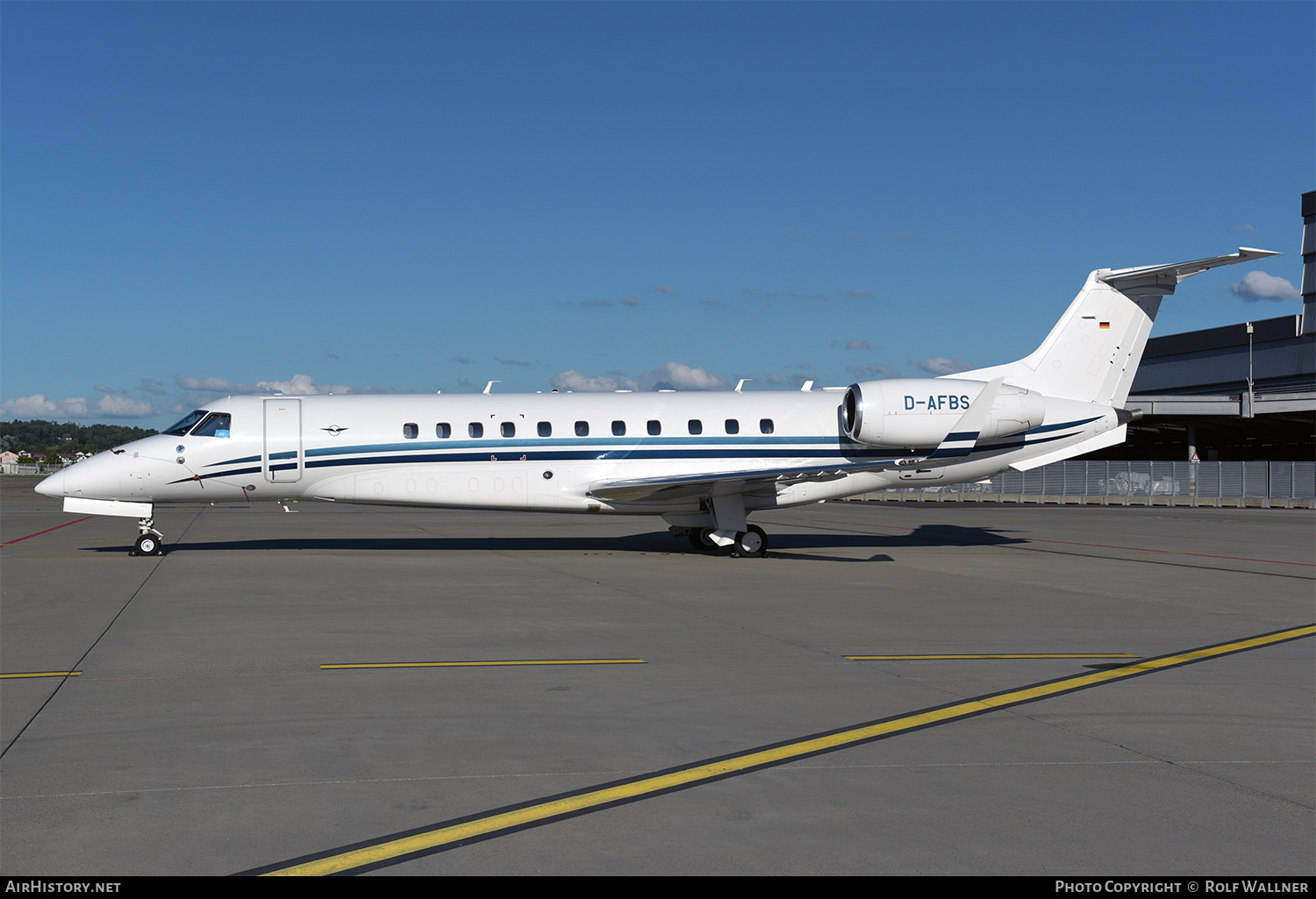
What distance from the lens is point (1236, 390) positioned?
234ft

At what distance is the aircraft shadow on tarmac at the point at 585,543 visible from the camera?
21031mm

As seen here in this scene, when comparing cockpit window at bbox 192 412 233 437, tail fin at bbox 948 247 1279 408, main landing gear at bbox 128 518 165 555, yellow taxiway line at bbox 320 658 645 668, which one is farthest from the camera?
tail fin at bbox 948 247 1279 408

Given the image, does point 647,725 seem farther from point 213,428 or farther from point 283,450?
point 213,428

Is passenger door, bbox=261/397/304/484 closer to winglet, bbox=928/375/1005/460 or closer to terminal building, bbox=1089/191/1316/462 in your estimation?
winglet, bbox=928/375/1005/460

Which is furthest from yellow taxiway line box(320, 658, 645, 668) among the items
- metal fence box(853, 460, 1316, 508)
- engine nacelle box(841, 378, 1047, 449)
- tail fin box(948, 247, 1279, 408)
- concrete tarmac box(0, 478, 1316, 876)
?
metal fence box(853, 460, 1316, 508)

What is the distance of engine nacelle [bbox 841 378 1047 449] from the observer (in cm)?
1966

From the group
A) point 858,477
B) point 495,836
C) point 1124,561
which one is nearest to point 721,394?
point 858,477

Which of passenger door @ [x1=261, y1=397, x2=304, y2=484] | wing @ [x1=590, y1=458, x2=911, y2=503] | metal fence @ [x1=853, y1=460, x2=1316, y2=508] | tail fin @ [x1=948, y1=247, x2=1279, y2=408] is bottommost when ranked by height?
metal fence @ [x1=853, y1=460, x2=1316, y2=508]

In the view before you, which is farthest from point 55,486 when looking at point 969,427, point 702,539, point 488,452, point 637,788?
point 969,427

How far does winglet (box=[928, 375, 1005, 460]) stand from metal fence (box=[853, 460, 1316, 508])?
85.0 ft

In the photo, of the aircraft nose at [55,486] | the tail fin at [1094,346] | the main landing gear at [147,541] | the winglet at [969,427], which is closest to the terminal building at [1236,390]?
the tail fin at [1094,346]

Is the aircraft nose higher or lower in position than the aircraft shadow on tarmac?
higher

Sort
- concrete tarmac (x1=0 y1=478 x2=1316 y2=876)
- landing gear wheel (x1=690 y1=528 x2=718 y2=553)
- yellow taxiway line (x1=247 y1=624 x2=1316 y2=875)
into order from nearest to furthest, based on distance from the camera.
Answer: yellow taxiway line (x1=247 y1=624 x2=1316 y2=875), concrete tarmac (x1=0 y1=478 x2=1316 y2=876), landing gear wheel (x1=690 y1=528 x2=718 y2=553)

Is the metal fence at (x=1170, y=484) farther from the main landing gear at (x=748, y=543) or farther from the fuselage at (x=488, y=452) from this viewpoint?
the main landing gear at (x=748, y=543)
